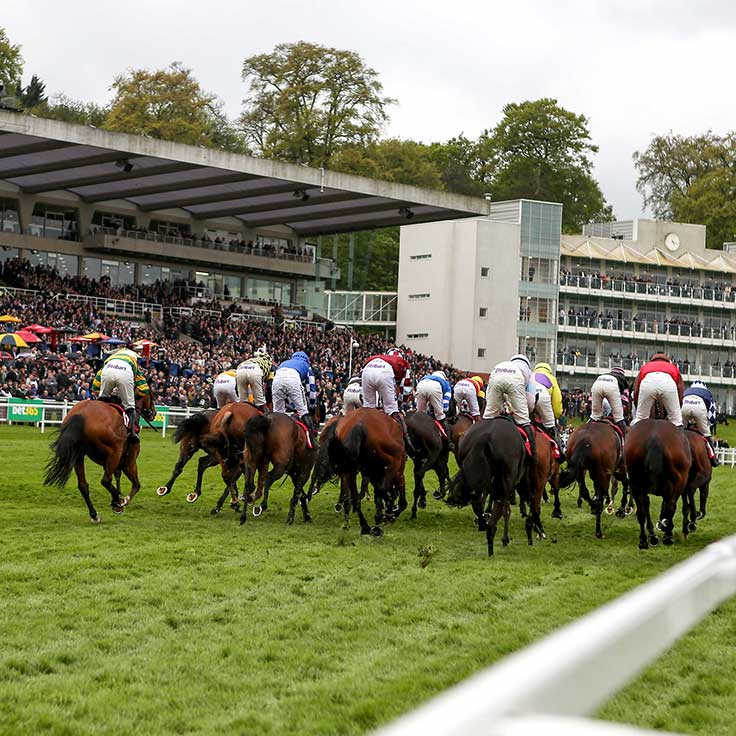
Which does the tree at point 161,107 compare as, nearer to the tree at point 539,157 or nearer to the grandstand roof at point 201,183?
the grandstand roof at point 201,183

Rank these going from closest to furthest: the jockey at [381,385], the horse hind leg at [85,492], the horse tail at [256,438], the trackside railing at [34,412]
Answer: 1. the horse hind leg at [85,492]
2. the jockey at [381,385]
3. the horse tail at [256,438]
4. the trackside railing at [34,412]

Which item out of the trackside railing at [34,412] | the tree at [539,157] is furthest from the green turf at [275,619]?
the tree at [539,157]

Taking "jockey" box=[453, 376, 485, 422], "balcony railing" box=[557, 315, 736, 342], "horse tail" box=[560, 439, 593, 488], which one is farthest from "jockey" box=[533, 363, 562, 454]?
"balcony railing" box=[557, 315, 736, 342]

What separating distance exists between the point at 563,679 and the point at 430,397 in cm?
1486

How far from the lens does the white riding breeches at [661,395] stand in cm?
1303

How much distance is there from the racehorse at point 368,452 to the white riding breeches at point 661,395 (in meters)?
2.63

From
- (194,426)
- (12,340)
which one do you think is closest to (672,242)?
(12,340)

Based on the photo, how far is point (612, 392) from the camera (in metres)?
15.2

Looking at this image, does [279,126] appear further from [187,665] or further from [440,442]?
[187,665]

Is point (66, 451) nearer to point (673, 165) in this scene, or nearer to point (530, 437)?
point (530, 437)

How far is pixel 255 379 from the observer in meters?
15.6

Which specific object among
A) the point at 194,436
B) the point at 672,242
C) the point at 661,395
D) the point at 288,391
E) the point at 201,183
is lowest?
the point at 194,436

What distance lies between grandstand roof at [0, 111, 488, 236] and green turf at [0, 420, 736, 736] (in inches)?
1153

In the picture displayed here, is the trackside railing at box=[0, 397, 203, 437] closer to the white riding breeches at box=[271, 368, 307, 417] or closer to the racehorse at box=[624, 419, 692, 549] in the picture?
the white riding breeches at box=[271, 368, 307, 417]
